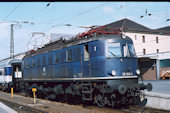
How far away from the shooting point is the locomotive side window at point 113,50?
11921 mm

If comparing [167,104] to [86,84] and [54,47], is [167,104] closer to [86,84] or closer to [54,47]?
[86,84]

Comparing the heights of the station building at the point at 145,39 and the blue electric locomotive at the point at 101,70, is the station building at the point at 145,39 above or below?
above

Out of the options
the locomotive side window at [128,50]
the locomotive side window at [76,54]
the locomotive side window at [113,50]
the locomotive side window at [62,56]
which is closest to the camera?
the locomotive side window at [113,50]

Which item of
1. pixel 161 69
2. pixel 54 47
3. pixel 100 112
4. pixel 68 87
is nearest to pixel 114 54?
pixel 100 112

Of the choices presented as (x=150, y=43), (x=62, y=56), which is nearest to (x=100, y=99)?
(x=62, y=56)

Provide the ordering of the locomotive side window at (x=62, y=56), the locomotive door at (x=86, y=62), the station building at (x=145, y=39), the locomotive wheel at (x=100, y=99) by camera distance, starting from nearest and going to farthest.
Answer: the locomotive wheel at (x=100, y=99) < the locomotive door at (x=86, y=62) < the locomotive side window at (x=62, y=56) < the station building at (x=145, y=39)

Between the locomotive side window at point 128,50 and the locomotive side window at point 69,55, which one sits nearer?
the locomotive side window at point 128,50

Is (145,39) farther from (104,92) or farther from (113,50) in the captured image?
(104,92)

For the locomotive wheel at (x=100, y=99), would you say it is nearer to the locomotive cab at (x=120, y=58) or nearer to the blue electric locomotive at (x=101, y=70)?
the blue electric locomotive at (x=101, y=70)

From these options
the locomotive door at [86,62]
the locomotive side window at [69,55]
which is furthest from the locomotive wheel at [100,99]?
the locomotive side window at [69,55]

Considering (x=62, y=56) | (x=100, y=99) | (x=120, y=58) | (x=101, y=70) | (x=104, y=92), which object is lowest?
(x=100, y=99)

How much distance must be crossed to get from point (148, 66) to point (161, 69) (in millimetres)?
2731

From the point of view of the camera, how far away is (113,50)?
1202cm

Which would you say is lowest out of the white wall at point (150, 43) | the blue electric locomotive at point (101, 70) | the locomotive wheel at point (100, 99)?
the locomotive wheel at point (100, 99)
